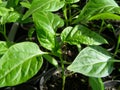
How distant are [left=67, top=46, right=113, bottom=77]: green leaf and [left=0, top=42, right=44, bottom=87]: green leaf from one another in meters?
0.10

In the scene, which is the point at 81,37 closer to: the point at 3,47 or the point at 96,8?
the point at 96,8

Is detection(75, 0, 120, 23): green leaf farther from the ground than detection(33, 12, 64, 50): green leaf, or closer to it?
farther from the ground

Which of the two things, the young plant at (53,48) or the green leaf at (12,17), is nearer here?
the young plant at (53,48)

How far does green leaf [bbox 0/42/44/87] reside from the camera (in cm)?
53

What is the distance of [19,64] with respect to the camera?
1.83 ft

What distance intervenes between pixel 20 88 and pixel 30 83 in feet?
0.13

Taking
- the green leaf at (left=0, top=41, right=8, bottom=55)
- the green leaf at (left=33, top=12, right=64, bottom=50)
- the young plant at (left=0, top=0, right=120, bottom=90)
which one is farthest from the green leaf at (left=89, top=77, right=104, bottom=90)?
the green leaf at (left=0, top=41, right=8, bottom=55)

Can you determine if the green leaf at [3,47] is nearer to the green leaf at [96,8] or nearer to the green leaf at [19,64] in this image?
the green leaf at [19,64]

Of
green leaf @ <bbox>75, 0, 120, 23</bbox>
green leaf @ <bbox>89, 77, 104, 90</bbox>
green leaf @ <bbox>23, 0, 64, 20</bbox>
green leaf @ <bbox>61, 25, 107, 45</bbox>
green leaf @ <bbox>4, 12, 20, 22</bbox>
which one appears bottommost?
green leaf @ <bbox>89, 77, 104, 90</bbox>

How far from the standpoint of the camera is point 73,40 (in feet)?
2.02

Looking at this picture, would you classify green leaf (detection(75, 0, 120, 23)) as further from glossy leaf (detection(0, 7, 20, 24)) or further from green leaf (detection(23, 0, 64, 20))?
glossy leaf (detection(0, 7, 20, 24))

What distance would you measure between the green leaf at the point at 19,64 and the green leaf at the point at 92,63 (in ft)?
0.31

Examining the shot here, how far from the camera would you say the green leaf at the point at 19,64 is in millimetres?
528

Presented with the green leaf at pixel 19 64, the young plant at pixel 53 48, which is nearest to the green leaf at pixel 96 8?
the young plant at pixel 53 48
